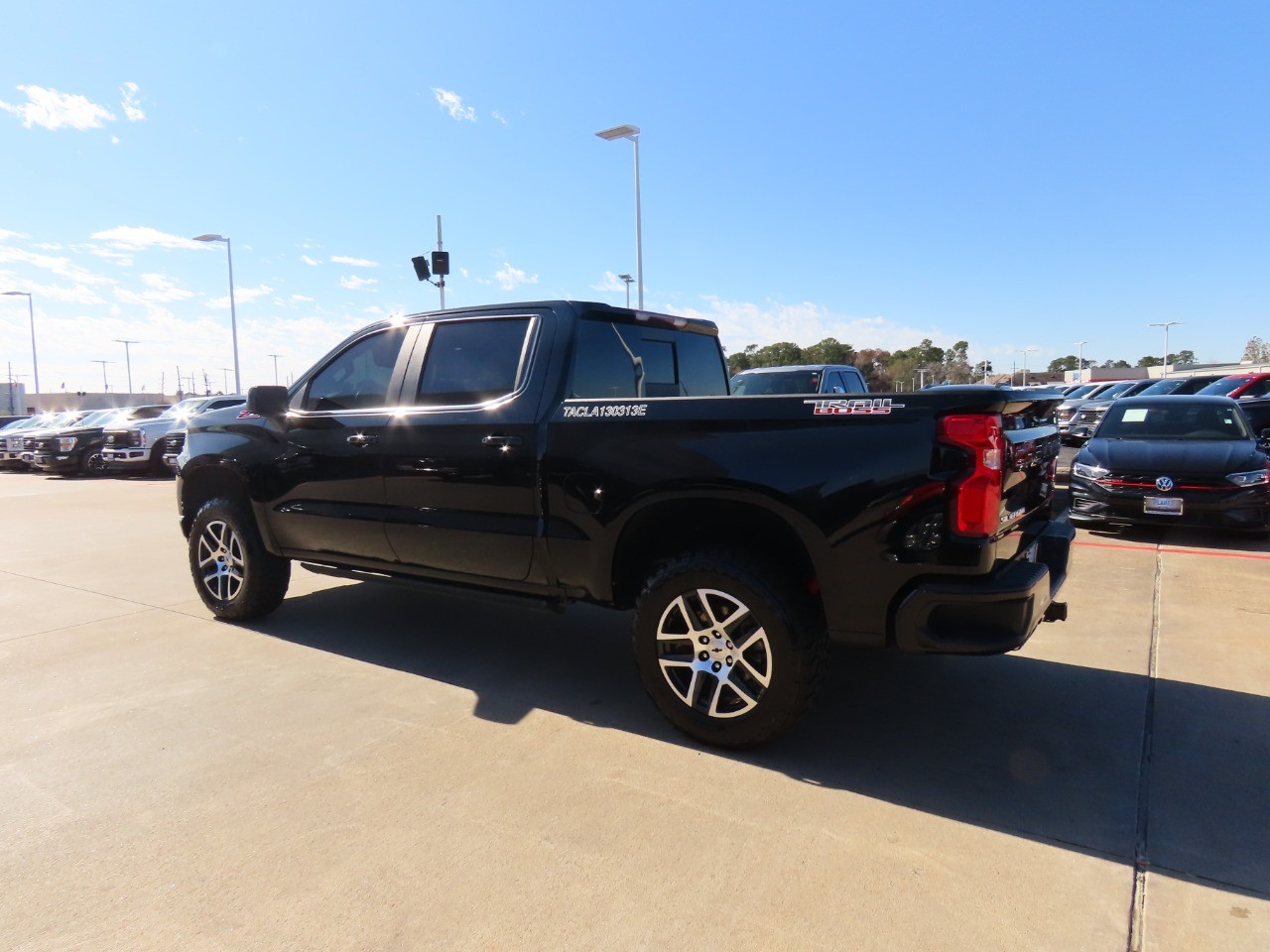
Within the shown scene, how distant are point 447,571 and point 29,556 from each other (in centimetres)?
618

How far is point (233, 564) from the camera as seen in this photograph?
5184 millimetres

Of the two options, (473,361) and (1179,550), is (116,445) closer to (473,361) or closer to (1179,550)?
(473,361)

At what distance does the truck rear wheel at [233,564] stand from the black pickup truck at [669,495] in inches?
1.8

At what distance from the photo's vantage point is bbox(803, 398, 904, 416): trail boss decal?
284cm

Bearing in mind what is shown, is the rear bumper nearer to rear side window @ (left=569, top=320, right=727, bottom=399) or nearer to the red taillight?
the red taillight

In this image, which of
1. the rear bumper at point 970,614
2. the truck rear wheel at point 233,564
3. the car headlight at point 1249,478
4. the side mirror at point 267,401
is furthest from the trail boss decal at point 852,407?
the car headlight at point 1249,478

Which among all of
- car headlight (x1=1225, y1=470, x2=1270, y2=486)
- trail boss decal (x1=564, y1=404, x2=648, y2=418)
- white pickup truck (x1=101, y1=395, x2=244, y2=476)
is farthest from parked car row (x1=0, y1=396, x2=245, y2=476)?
car headlight (x1=1225, y1=470, x2=1270, y2=486)

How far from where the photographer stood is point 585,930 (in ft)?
7.25

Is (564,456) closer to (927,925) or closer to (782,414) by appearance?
(782,414)

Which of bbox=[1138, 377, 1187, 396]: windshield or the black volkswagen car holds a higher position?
bbox=[1138, 377, 1187, 396]: windshield

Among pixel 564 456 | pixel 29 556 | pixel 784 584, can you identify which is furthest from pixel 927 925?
pixel 29 556

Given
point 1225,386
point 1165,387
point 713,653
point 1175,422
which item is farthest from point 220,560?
point 1165,387

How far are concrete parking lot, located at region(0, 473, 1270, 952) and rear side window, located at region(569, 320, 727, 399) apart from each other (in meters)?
1.56

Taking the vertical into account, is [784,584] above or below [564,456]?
below
